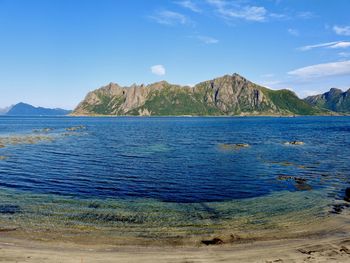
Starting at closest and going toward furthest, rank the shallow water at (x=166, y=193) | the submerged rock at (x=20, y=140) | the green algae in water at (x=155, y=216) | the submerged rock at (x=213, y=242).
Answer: the submerged rock at (x=213, y=242), the green algae in water at (x=155, y=216), the shallow water at (x=166, y=193), the submerged rock at (x=20, y=140)

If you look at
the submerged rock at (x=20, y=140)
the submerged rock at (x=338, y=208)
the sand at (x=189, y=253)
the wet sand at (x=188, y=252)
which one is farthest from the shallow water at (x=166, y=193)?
the submerged rock at (x=20, y=140)

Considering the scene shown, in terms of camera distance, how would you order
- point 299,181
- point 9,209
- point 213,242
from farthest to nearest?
1. point 299,181
2. point 9,209
3. point 213,242

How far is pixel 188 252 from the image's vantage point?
24.0 m

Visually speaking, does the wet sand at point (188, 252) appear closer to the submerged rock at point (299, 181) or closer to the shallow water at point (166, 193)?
the shallow water at point (166, 193)

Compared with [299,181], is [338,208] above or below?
above

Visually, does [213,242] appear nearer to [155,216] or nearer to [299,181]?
[155,216]

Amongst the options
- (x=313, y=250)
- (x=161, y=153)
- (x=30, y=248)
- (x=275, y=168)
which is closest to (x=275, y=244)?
(x=313, y=250)

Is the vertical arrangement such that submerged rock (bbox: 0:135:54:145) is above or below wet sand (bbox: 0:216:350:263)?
above

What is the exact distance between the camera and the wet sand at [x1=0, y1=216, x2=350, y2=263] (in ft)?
74.0

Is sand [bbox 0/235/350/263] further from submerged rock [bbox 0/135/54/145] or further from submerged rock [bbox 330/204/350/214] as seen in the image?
submerged rock [bbox 0/135/54/145]

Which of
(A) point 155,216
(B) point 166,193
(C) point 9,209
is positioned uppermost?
(C) point 9,209

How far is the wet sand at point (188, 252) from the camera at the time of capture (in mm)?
22547

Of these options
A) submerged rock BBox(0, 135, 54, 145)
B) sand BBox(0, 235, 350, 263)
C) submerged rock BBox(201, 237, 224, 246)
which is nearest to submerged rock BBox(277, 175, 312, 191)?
sand BBox(0, 235, 350, 263)

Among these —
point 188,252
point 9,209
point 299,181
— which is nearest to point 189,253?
point 188,252
